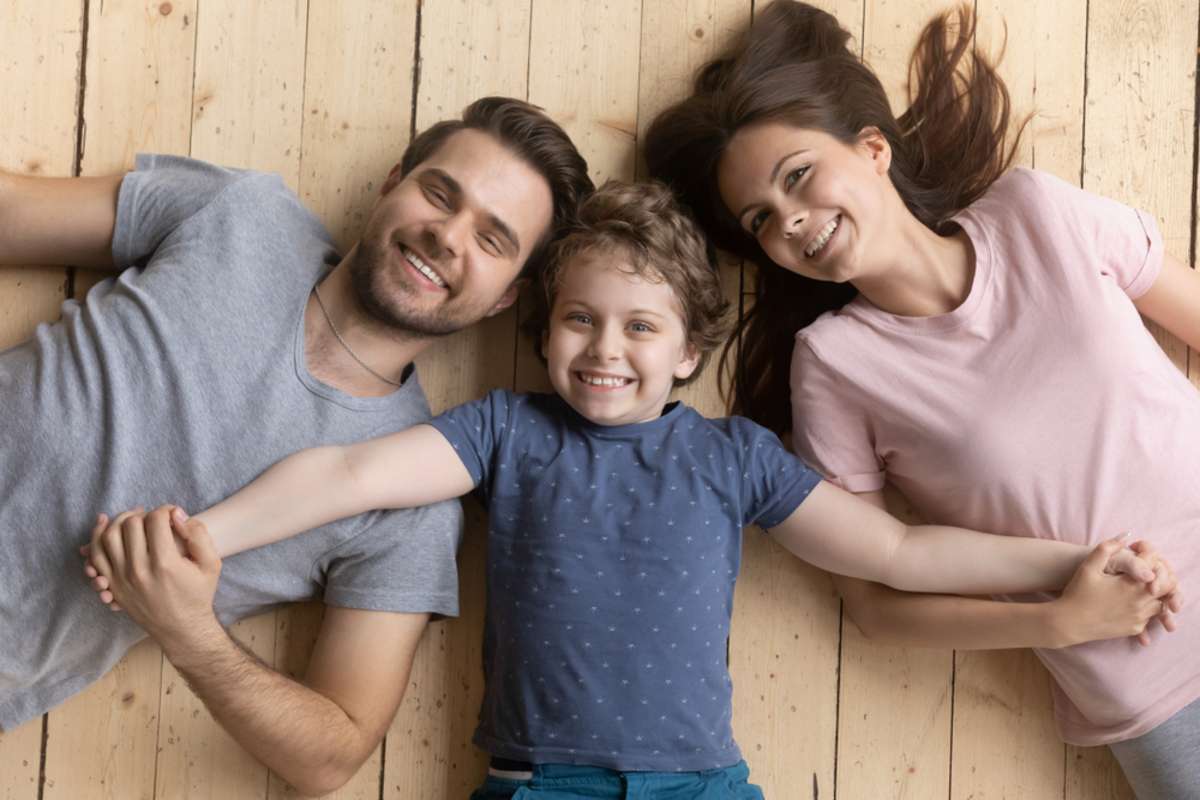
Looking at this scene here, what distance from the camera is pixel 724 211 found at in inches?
67.8

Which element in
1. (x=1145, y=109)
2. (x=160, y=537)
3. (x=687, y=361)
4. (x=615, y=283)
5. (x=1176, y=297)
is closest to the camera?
(x=160, y=537)

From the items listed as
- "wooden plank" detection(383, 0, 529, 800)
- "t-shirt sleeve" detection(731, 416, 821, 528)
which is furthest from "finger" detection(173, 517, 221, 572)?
"t-shirt sleeve" detection(731, 416, 821, 528)

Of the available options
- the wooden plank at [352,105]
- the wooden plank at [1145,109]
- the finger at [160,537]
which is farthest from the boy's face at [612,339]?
the wooden plank at [1145,109]

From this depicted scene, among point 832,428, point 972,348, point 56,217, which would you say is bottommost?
point 832,428

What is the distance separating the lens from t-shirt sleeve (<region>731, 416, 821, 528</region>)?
5.18 feet

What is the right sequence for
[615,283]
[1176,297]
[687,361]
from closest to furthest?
[615,283]
[687,361]
[1176,297]

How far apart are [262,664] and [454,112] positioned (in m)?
0.92

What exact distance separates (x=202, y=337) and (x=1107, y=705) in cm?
144

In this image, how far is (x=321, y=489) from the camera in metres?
1.48

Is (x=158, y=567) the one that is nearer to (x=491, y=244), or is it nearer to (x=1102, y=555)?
(x=491, y=244)

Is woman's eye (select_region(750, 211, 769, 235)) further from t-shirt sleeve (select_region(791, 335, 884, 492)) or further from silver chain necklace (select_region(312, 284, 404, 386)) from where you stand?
silver chain necklace (select_region(312, 284, 404, 386))

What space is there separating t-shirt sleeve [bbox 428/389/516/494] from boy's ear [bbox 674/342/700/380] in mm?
259

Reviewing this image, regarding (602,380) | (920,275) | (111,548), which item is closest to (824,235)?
(920,275)

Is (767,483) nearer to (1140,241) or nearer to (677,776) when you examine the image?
(677,776)
